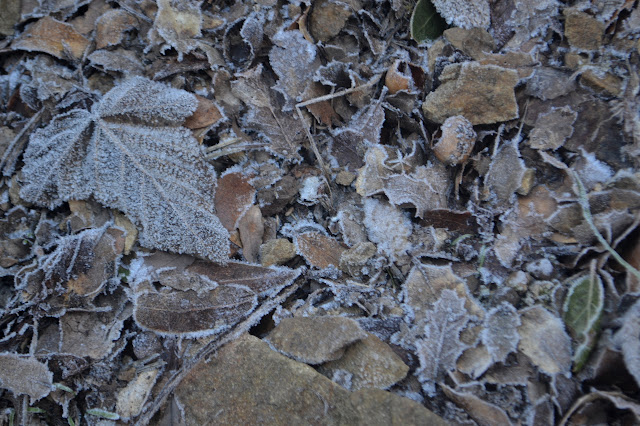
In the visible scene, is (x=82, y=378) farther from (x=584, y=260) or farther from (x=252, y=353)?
(x=584, y=260)

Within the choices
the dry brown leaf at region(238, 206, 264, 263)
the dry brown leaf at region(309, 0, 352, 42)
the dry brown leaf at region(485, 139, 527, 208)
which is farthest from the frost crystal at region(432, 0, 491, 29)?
the dry brown leaf at region(238, 206, 264, 263)

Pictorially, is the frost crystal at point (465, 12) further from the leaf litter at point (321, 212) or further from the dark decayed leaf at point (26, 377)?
the dark decayed leaf at point (26, 377)

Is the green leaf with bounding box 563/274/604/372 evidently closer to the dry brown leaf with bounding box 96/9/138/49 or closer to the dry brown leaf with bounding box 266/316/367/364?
the dry brown leaf with bounding box 266/316/367/364

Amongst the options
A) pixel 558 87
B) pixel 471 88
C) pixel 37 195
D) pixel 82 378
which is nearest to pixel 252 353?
pixel 82 378

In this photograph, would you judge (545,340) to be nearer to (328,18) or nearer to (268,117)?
(268,117)

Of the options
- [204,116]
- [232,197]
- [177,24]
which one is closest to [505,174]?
[232,197]

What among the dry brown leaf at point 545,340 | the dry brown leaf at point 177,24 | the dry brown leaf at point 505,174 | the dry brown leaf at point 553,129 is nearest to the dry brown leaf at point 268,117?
the dry brown leaf at point 177,24

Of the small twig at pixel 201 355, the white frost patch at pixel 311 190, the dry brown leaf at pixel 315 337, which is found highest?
the white frost patch at pixel 311 190

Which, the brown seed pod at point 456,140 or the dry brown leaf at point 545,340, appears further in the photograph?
the brown seed pod at point 456,140
